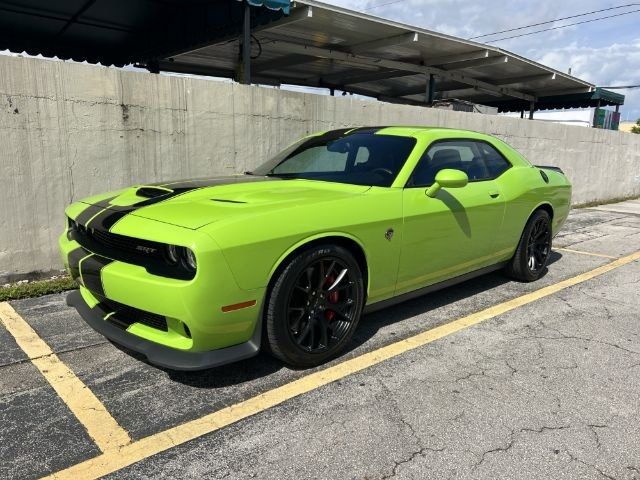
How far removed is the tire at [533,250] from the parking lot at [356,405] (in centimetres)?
92

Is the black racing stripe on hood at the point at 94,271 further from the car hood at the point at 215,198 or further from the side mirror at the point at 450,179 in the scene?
the side mirror at the point at 450,179

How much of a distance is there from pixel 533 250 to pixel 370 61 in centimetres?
828

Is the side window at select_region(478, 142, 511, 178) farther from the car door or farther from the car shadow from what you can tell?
the car shadow

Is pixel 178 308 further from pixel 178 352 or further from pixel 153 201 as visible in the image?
pixel 153 201

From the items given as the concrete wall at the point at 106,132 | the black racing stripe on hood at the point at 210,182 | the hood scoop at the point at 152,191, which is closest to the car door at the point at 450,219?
the black racing stripe on hood at the point at 210,182

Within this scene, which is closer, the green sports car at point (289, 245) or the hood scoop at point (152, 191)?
the green sports car at point (289, 245)

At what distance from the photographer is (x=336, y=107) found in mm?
7004

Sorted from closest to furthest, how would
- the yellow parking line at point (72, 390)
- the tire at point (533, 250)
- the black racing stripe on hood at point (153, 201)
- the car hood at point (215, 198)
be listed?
the yellow parking line at point (72, 390)
the car hood at point (215, 198)
the black racing stripe on hood at point (153, 201)
the tire at point (533, 250)

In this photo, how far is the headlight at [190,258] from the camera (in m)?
2.52

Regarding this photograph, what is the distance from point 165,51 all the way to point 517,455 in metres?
9.37

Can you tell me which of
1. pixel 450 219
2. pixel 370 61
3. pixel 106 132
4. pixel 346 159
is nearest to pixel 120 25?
pixel 106 132

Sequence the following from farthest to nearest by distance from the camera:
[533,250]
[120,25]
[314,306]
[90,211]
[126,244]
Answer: [120,25], [533,250], [90,211], [314,306], [126,244]

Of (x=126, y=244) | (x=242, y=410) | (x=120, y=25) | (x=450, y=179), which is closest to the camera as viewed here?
(x=242, y=410)

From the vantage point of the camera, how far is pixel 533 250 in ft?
16.8
